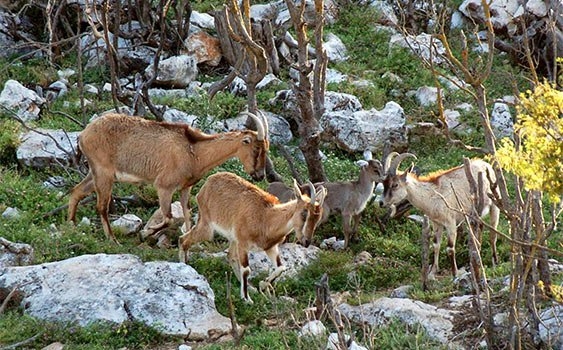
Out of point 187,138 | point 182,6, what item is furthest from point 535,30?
point 187,138

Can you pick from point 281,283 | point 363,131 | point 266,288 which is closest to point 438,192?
point 281,283

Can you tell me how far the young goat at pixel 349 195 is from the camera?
12.9 meters

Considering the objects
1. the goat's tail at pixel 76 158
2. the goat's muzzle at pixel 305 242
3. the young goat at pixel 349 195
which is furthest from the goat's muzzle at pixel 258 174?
the goat's tail at pixel 76 158

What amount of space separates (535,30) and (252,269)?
28.5 feet

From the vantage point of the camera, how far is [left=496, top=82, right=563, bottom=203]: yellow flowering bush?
6.13 meters

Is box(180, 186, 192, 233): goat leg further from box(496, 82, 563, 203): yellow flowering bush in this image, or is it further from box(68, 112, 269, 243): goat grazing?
box(496, 82, 563, 203): yellow flowering bush

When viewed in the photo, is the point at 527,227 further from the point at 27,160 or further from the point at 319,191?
the point at 27,160

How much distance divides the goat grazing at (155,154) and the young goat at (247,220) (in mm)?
764

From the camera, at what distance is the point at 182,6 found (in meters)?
16.5

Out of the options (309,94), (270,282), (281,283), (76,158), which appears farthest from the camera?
(76,158)

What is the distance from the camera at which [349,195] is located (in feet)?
42.5

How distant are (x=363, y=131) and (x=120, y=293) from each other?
20.5 ft

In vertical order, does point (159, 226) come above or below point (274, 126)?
above

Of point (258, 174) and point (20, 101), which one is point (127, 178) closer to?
point (258, 174)
